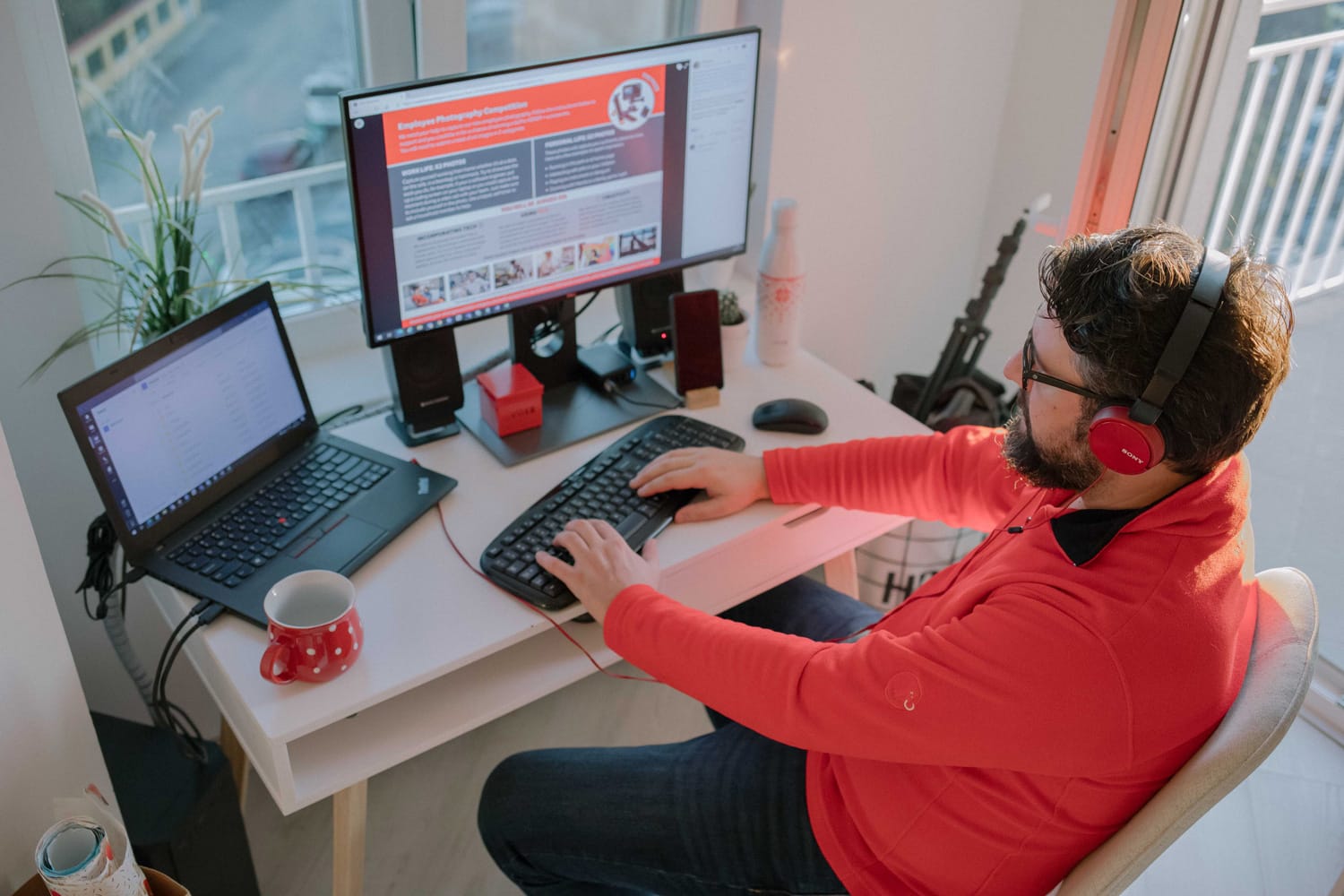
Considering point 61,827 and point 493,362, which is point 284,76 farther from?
point 61,827

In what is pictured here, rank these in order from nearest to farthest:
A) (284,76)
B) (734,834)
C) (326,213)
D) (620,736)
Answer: (734,834)
(284,76)
(326,213)
(620,736)

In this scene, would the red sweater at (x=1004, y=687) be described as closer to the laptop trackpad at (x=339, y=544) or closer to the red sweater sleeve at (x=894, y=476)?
the red sweater sleeve at (x=894, y=476)

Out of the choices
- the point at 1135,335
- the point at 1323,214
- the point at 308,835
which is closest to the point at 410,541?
the point at 308,835

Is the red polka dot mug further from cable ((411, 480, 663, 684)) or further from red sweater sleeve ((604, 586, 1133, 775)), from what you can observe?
red sweater sleeve ((604, 586, 1133, 775))

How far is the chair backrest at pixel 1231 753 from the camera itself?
95cm

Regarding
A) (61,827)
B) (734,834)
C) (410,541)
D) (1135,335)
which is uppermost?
(1135,335)

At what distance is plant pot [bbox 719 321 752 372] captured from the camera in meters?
1.74

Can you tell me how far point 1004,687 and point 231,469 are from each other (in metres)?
0.92

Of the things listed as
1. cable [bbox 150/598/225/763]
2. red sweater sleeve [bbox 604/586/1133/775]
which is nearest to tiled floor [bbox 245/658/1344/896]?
cable [bbox 150/598/225/763]

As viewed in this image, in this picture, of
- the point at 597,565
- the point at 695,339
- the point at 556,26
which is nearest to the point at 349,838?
the point at 597,565

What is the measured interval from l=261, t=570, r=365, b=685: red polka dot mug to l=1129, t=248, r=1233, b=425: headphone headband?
0.80 meters

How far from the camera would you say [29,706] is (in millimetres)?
1153

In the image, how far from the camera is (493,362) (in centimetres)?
171

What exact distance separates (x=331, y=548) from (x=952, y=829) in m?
0.76
